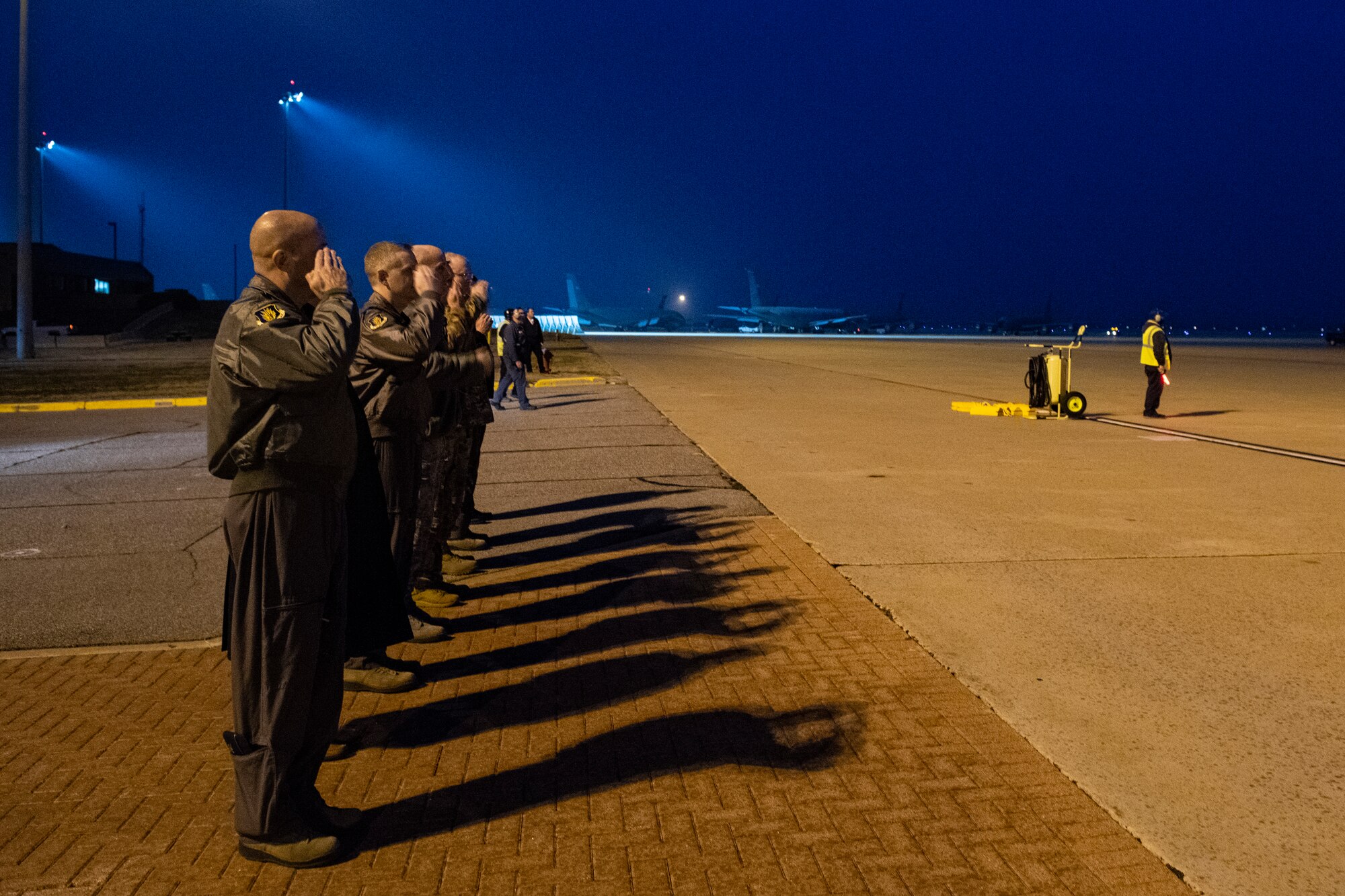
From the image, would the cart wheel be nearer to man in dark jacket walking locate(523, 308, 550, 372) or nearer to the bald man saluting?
man in dark jacket walking locate(523, 308, 550, 372)

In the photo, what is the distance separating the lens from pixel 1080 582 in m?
6.61

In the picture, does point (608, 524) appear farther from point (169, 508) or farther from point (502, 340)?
point (502, 340)

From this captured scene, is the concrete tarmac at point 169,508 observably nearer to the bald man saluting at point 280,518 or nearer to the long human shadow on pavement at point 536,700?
the long human shadow on pavement at point 536,700

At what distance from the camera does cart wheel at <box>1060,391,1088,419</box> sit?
1661 cm

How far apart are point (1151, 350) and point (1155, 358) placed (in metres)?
0.13

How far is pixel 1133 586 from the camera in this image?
6.52 m

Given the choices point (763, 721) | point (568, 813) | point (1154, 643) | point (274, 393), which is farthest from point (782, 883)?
point (1154, 643)

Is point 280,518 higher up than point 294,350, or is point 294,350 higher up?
point 294,350

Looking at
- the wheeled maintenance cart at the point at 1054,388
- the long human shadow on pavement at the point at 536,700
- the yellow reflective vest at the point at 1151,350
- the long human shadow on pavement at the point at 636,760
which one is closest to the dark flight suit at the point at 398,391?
the long human shadow on pavement at the point at 536,700

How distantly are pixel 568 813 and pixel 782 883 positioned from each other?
81 centimetres

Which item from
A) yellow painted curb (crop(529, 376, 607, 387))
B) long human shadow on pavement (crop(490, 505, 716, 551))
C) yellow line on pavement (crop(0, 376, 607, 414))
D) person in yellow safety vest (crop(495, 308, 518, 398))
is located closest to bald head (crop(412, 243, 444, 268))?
long human shadow on pavement (crop(490, 505, 716, 551))

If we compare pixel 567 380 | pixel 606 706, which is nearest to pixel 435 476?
pixel 606 706

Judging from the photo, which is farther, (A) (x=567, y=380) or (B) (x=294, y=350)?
(A) (x=567, y=380)

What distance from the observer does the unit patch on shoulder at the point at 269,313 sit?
3113 mm
